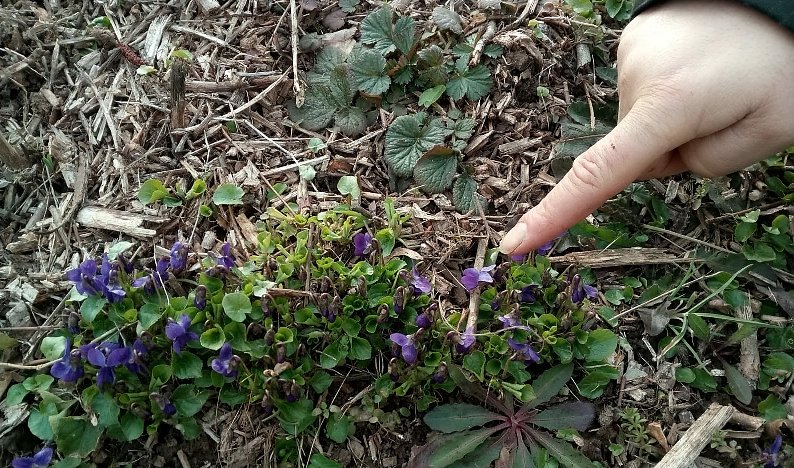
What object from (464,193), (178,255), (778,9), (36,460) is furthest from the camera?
(464,193)

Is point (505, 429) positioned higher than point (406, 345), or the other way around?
point (406, 345)

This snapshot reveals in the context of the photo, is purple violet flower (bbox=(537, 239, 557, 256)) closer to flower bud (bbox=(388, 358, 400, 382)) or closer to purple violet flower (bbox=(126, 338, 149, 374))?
flower bud (bbox=(388, 358, 400, 382))

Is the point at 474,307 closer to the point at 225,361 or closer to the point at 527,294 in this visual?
the point at 527,294

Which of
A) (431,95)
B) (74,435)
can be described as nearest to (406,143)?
(431,95)

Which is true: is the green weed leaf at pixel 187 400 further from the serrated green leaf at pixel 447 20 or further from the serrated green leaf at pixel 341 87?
the serrated green leaf at pixel 447 20

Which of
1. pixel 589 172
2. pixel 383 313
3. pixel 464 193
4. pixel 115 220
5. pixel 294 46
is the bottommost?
pixel 115 220

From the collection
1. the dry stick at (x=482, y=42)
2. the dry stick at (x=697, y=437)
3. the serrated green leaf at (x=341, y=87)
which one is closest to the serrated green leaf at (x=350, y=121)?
the serrated green leaf at (x=341, y=87)
